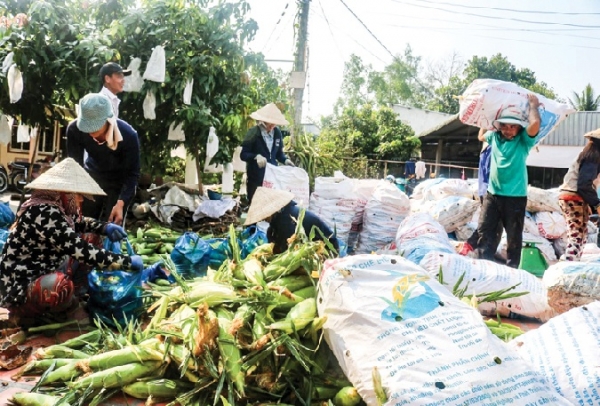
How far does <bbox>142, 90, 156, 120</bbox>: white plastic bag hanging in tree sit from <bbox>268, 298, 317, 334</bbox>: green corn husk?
4847 mm

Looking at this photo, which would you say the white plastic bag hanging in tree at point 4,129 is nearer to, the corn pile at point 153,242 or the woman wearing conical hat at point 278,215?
the corn pile at point 153,242

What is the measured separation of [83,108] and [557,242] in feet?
17.8

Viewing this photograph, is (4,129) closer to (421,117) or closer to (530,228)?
(530,228)

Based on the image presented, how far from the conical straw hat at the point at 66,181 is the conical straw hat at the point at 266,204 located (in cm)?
93

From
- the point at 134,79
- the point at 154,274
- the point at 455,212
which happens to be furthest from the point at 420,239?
the point at 134,79

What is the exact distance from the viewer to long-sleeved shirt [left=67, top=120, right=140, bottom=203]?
4008 mm

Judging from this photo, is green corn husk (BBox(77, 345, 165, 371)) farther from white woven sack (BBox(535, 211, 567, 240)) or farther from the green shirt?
white woven sack (BBox(535, 211, 567, 240))

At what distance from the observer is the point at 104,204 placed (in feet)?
13.7

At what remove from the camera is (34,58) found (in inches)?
250

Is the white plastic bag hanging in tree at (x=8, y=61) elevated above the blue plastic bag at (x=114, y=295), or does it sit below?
above

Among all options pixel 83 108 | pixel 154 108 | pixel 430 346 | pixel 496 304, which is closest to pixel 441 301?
pixel 430 346

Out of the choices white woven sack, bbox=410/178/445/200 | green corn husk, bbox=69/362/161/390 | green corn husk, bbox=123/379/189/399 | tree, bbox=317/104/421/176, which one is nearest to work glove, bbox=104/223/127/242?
green corn husk, bbox=69/362/161/390

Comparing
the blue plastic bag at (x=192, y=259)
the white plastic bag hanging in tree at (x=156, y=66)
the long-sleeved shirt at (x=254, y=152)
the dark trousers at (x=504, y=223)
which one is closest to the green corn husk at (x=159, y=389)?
the blue plastic bag at (x=192, y=259)

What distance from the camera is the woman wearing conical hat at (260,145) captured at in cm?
568
